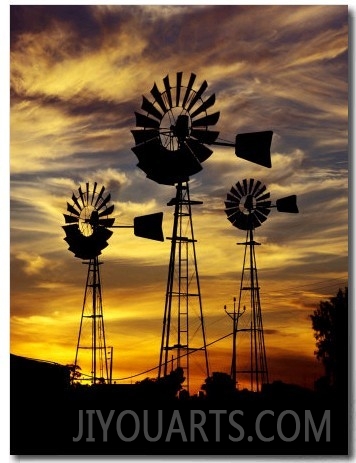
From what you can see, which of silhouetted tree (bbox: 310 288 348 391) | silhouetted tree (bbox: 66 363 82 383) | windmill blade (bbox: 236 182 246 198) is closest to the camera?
silhouetted tree (bbox: 310 288 348 391)

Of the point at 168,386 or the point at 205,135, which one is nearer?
the point at 205,135

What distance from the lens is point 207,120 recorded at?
69.0 feet

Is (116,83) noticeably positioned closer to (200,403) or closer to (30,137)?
(30,137)

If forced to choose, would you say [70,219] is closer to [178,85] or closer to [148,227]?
[148,227]

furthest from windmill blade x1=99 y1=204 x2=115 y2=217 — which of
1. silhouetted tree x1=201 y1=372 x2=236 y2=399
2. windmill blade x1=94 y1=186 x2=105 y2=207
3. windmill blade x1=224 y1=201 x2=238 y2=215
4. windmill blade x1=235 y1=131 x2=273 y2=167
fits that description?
windmill blade x1=235 y1=131 x2=273 y2=167

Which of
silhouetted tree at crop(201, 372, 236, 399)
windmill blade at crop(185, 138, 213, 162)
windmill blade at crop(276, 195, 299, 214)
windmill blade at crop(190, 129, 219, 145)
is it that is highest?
windmill blade at crop(190, 129, 219, 145)

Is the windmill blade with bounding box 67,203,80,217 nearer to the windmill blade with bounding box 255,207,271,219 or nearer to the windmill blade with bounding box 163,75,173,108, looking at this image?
the windmill blade with bounding box 255,207,271,219

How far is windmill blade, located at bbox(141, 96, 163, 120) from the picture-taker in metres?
20.4

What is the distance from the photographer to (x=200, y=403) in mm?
17391

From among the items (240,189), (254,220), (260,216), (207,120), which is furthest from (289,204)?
(240,189)

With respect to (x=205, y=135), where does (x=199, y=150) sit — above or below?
below

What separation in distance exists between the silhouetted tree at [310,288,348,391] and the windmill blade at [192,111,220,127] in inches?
203

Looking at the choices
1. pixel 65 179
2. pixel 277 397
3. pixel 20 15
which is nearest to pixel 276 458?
pixel 277 397

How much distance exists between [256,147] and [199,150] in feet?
7.43
